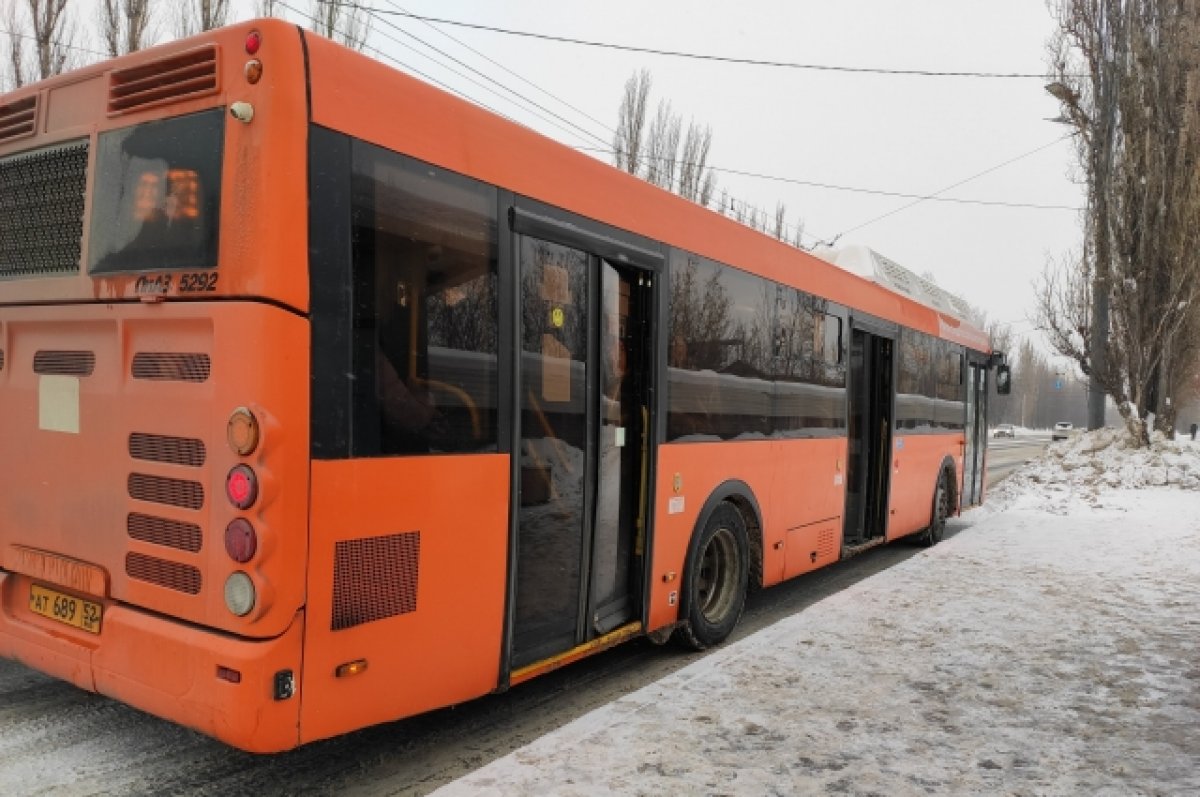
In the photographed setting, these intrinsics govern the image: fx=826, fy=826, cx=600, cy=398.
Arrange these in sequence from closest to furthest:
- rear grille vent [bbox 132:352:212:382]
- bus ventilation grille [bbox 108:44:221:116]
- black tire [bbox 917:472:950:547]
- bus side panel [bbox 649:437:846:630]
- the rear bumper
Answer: the rear bumper, rear grille vent [bbox 132:352:212:382], bus ventilation grille [bbox 108:44:221:116], bus side panel [bbox 649:437:846:630], black tire [bbox 917:472:950:547]

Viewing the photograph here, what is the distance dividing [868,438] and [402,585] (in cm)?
649

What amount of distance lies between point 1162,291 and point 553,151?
18800 mm

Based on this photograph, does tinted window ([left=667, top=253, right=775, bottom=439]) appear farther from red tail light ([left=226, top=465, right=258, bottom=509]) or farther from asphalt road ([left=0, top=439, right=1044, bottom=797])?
red tail light ([left=226, top=465, right=258, bottom=509])

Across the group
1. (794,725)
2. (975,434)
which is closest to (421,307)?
(794,725)

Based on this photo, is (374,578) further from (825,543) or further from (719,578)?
(825,543)

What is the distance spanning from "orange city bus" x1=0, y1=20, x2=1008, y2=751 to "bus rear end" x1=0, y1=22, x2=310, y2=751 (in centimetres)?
1

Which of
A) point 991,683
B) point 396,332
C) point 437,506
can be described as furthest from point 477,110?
point 991,683

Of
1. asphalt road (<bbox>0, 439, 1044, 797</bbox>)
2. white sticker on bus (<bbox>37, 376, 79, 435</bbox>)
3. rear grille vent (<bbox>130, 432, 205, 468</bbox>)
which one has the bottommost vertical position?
Result: asphalt road (<bbox>0, 439, 1044, 797</bbox>)

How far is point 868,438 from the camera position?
870 cm

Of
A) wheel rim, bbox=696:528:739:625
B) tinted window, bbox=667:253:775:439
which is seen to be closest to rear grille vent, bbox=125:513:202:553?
tinted window, bbox=667:253:775:439

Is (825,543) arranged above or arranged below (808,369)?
below

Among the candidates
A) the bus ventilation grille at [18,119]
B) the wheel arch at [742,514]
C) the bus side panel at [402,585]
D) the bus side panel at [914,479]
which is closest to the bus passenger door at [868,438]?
the bus side panel at [914,479]

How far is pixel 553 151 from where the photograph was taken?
420 centimetres

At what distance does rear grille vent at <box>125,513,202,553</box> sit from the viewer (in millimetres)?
3049
